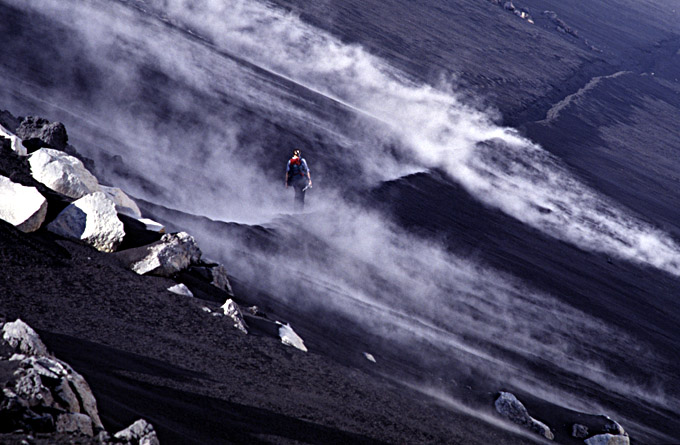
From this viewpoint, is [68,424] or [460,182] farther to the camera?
[460,182]

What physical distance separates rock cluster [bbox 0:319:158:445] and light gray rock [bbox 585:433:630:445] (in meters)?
7.29

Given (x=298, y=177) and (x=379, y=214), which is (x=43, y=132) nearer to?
(x=298, y=177)

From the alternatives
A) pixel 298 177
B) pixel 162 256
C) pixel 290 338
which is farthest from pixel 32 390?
pixel 298 177

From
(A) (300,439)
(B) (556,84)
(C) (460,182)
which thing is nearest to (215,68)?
(C) (460,182)

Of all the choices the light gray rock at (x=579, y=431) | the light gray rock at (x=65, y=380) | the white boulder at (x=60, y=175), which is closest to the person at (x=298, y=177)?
the white boulder at (x=60, y=175)

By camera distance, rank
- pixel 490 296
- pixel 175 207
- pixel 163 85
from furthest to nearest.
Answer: pixel 163 85, pixel 490 296, pixel 175 207

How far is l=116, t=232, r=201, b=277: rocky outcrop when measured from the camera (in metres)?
→ 9.13

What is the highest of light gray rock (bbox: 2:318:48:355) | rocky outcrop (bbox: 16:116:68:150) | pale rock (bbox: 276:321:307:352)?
light gray rock (bbox: 2:318:48:355)

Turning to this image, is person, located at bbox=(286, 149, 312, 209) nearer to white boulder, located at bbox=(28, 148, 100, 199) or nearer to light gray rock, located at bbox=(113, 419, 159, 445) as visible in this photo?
white boulder, located at bbox=(28, 148, 100, 199)

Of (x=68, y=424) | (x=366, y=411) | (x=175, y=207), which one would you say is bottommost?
(x=175, y=207)

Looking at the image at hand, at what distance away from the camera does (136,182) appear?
14.2 metres

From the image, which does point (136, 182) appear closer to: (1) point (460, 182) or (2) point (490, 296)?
(2) point (490, 296)

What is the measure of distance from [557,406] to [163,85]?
1332 centimetres

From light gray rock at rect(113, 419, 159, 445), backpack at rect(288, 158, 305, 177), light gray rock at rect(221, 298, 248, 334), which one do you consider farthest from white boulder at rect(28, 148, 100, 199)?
light gray rock at rect(113, 419, 159, 445)
